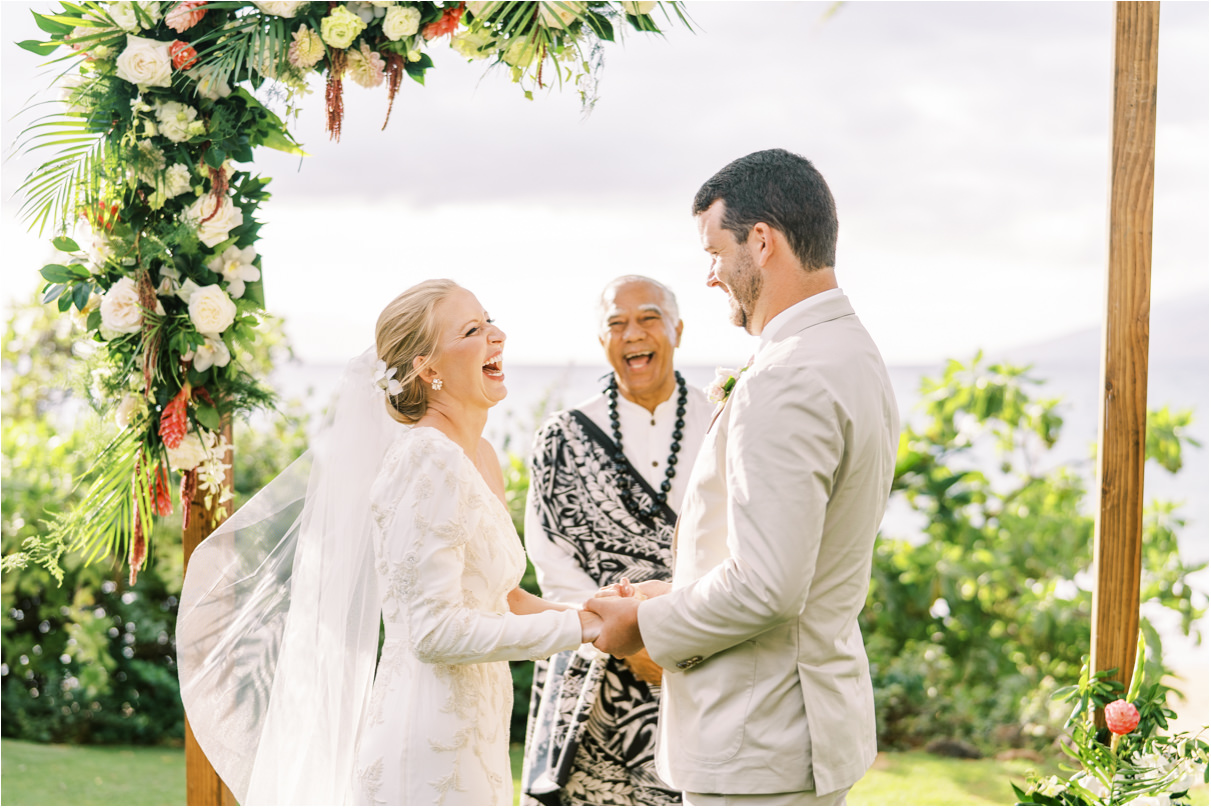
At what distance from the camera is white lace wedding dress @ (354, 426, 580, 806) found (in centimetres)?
217

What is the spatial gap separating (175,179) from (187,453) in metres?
0.85

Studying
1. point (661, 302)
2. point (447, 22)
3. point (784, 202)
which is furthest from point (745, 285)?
point (447, 22)

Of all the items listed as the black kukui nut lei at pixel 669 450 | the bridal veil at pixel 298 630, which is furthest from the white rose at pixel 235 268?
the black kukui nut lei at pixel 669 450

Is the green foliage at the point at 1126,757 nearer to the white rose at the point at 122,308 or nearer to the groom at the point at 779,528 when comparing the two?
the groom at the point at 779,528

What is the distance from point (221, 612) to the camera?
9.13ft

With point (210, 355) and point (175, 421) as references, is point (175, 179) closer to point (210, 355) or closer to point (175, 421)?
point (210, 355)

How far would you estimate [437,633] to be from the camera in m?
2.16

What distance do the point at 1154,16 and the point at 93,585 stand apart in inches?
220

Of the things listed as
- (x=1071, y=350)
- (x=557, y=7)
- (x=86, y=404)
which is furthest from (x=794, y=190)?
(x=1071, y=350)

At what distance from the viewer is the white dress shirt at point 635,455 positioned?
3.34 meters

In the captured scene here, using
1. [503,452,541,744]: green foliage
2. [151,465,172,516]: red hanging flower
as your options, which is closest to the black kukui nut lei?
[151,465,172,516]: red hanging flower

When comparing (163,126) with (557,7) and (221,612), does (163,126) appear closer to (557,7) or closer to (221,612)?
(557,7)

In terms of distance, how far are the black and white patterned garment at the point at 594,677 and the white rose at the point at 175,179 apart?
4.83 ft

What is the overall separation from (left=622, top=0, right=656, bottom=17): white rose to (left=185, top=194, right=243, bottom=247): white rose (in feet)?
4.55
